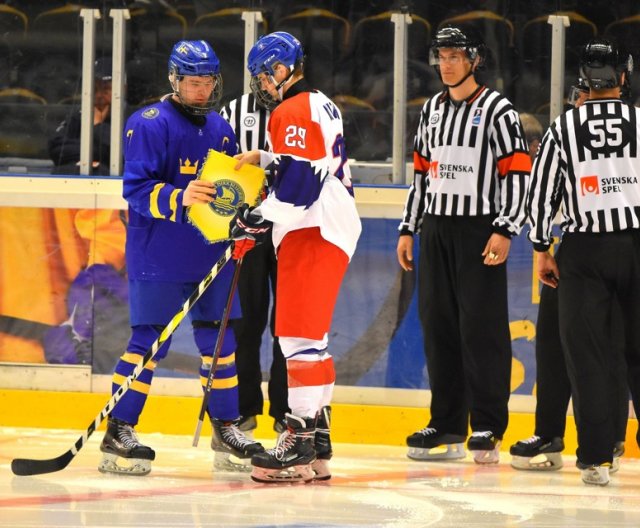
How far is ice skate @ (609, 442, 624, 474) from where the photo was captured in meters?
4.12

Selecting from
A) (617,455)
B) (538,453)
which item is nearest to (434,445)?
(538,453)

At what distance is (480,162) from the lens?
14.1 ft

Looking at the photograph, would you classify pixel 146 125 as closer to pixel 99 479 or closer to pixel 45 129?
pixel 99 479

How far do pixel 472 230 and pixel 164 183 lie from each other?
108cm

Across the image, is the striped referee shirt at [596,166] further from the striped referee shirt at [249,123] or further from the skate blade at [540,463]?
the striped referee shirt at [249,123]

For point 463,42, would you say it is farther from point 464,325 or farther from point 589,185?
point 464,325

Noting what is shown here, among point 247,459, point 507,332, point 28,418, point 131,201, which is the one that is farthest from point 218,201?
point 28,418

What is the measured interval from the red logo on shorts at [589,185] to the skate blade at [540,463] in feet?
3.05

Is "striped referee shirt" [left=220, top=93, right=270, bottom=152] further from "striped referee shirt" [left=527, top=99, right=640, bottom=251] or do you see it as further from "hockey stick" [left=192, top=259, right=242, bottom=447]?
"striped referee shirt" [left=527, top=99, right=640, bottom=251]

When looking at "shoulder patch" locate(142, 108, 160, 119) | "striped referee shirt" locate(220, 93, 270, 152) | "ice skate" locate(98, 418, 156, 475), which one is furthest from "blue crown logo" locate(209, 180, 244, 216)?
"ice skate" locate(98, 418, 156, 475)

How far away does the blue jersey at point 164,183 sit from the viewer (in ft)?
12.6

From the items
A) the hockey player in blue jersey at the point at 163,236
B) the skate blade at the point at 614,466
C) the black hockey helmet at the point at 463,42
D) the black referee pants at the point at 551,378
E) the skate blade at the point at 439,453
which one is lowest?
the skate blade at the point at 439,453

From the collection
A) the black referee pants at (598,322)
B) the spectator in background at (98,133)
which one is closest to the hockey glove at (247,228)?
the black referee pants at (598,322)

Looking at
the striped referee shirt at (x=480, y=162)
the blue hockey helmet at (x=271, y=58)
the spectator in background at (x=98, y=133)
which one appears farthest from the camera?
the spectator in background at (x=98, y=133)
